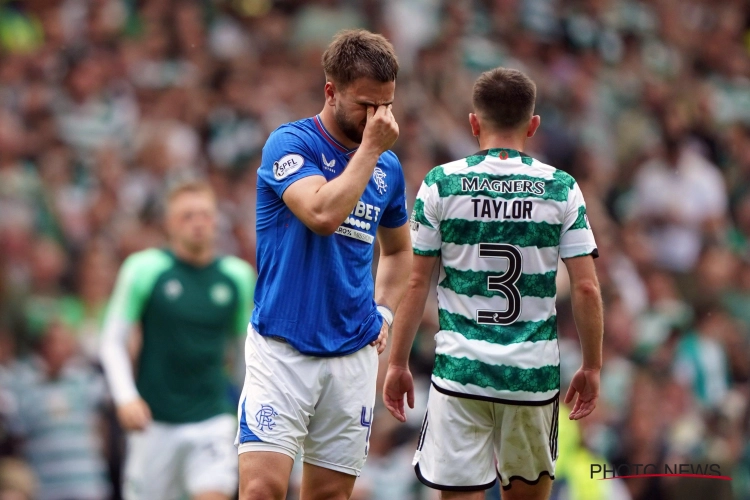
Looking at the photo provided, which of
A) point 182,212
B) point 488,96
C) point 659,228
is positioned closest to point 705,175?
point 659,228

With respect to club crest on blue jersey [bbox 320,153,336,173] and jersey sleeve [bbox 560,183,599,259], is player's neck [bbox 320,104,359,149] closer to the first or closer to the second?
club crest on blue jersey [bbox 320,153,336,173]

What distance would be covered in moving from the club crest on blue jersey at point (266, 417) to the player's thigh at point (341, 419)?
24 centimetres

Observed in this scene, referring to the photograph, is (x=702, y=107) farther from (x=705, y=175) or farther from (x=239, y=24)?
(x=239, y=24)

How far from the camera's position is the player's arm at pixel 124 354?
631cm

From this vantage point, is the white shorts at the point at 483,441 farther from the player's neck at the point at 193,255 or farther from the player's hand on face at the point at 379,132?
the player's neck at the point at 193,255

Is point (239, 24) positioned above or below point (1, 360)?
above

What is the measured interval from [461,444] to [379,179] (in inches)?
48.7

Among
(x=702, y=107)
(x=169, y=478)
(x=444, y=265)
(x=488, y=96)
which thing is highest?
(x=702, y=107)

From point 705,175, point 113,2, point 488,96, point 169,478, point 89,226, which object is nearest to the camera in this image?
point 488,96

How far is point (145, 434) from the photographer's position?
6.88 m

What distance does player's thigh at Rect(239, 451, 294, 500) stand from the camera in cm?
433

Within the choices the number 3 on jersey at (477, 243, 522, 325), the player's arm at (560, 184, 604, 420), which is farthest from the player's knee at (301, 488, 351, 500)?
the player's arm at (560, 184, 604, 420)

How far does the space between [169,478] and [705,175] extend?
862 cm

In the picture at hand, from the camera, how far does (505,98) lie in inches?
190
